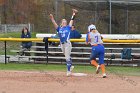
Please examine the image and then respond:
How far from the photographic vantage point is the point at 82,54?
21.6 m

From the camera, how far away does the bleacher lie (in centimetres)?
2100

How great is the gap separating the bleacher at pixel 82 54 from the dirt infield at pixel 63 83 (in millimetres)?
5054

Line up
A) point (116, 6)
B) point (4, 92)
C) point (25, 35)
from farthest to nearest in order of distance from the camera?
point (116, 6) → point (25, 35) → point (4, 92)

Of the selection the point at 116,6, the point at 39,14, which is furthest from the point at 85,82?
the point at 39,14

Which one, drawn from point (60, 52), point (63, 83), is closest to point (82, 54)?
point (60, 52)

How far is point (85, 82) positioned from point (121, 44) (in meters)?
7.69

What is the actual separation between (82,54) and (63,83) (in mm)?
7942

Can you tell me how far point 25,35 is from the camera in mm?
23312

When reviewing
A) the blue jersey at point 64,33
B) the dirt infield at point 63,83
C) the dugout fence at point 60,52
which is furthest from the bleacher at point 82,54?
the blue jersey at point 64,33

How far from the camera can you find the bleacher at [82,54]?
21000 millimetres

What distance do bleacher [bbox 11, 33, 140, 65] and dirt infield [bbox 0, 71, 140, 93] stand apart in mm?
5054

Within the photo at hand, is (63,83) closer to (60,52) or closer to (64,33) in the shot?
(64,33)

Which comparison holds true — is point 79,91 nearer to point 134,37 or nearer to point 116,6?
point 134,37

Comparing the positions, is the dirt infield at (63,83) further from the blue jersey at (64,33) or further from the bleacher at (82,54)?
the bleacher at (82,54)
